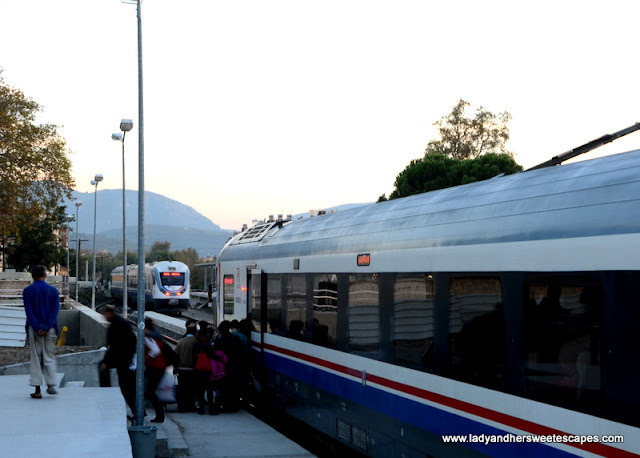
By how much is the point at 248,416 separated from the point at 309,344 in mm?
3379

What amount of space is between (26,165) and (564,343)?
31055mm

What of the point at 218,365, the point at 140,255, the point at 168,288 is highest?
the point at 140,255

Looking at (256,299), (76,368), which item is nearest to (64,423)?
(256,299)

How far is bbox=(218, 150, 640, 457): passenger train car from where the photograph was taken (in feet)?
20.4

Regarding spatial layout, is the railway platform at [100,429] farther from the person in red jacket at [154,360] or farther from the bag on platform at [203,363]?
the bag on platform at [203,363]

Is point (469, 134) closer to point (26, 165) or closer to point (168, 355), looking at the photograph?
point (26, 165)

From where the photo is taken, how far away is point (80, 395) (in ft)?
41.3

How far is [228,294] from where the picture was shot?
1847 cm

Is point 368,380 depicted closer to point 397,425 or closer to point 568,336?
point 397,425

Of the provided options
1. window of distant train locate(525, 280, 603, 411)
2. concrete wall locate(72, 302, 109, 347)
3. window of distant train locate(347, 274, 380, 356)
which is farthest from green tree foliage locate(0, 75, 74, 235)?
window of distant train locate(525, 280, 603, 411)

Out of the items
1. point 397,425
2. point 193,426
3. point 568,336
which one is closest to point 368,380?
point 397,425

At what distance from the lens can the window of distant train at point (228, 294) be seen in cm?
1802

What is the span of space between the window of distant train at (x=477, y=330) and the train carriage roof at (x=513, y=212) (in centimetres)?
45

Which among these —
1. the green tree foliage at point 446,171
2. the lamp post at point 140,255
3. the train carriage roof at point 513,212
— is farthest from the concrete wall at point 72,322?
the train carriage roof at point 513,212
